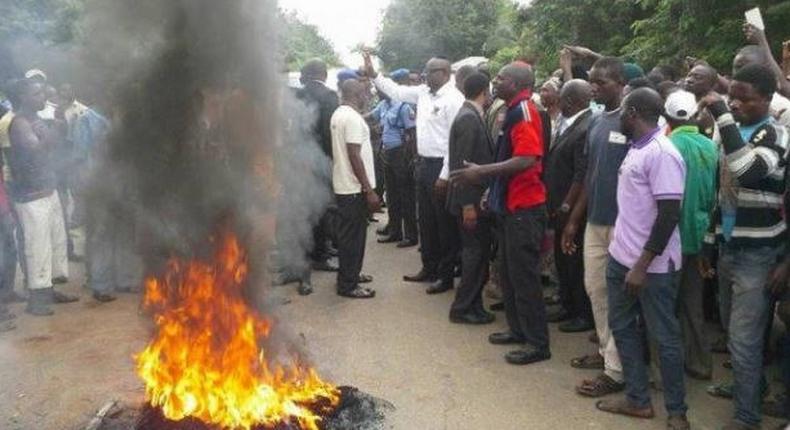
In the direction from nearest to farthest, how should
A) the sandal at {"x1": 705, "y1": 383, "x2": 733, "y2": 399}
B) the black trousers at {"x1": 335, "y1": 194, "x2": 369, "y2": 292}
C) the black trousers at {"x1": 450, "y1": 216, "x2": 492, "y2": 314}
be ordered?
the sandal at {"x1": 705, "y1": 383, "x2": 733, "y2": 399} < the black trousers at {"x1": 450, "y1": 216, "x2": 492, "y2": 314} < the black trousers at {"x1": 335, "y1": 194, "x2": 369, "y2": 292}

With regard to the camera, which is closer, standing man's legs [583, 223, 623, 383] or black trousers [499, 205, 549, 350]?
standing man's legs [583, 223, 623, 383]

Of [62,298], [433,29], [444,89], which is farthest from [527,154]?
[433,29]

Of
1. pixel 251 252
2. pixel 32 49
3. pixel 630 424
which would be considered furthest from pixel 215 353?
pixel 32 49

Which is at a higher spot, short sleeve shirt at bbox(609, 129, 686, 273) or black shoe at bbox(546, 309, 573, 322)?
short sleeve shirt at bbox(609, 129, 686, 273)

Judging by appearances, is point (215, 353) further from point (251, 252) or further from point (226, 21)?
point (226, 21)

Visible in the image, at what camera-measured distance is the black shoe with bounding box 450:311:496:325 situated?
6504 mm

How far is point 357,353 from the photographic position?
5.82m

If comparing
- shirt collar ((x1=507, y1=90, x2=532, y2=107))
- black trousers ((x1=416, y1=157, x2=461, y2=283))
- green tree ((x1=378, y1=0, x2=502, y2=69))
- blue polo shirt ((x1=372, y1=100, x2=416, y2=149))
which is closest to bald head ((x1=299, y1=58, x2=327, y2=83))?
black trousers ((x1=416, y1=157, x2=461, y2=283))

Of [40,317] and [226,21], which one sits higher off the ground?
[226,21]

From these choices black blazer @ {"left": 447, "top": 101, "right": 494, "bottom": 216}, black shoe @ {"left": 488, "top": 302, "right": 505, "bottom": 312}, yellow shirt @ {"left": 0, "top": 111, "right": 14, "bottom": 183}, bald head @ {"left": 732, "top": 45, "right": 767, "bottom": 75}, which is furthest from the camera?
yellow shirt @ {"left": 0, "top": 111, "right": 14, "bottom": 183}

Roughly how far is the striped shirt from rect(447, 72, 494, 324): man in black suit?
2190 millimetres

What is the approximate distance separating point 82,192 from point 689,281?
5840 millimetres

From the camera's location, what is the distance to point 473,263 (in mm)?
6375

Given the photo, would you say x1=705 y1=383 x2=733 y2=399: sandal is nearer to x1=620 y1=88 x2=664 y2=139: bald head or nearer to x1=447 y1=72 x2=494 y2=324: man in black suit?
x1=620 y1=88 x2=664 y2=139: bald head
